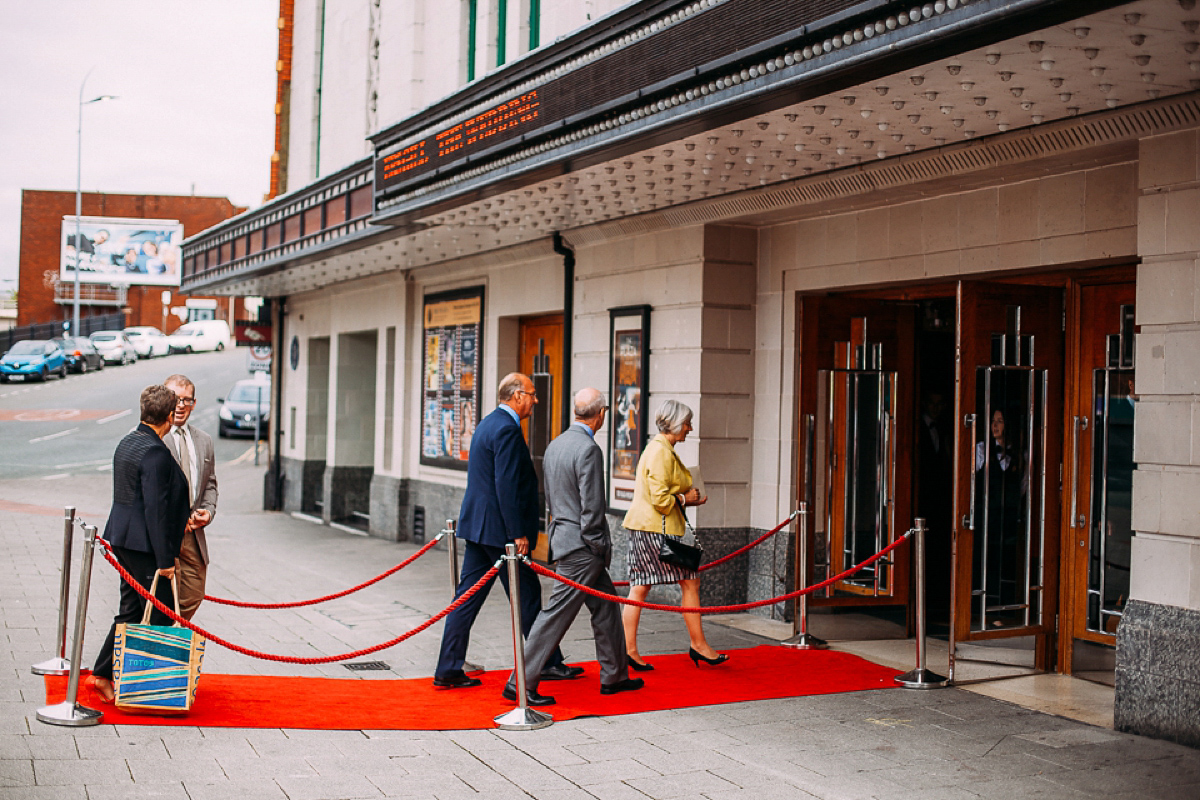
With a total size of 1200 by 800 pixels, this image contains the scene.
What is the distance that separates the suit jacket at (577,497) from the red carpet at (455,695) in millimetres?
940

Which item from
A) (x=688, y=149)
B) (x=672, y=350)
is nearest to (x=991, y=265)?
(x=688, y=149)

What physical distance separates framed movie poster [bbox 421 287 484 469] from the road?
12.4 m

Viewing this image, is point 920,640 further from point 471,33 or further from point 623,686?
point 471,33

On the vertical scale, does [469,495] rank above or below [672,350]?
below

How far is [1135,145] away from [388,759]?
5453mm

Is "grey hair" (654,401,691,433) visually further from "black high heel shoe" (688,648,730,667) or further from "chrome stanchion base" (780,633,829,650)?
"chrome stanchion base" (780,633,829,650)

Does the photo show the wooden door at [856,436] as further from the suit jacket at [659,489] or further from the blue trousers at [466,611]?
the blue trousers at [466,611]

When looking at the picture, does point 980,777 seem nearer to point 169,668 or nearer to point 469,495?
point 469,495

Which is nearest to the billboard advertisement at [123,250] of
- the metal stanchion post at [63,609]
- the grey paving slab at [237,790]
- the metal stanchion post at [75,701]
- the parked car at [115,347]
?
the parked car at [115,347]

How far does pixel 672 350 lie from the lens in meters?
10.3

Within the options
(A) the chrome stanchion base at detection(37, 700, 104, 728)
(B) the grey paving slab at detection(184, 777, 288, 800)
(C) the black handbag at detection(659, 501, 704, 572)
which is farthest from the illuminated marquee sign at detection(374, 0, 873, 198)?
(A) the chrome stanchion base at detection(37, 700, 104, 728)

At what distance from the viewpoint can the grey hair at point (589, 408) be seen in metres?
7.19

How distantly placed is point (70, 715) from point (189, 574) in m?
1.15

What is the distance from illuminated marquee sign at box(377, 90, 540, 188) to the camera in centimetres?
911
